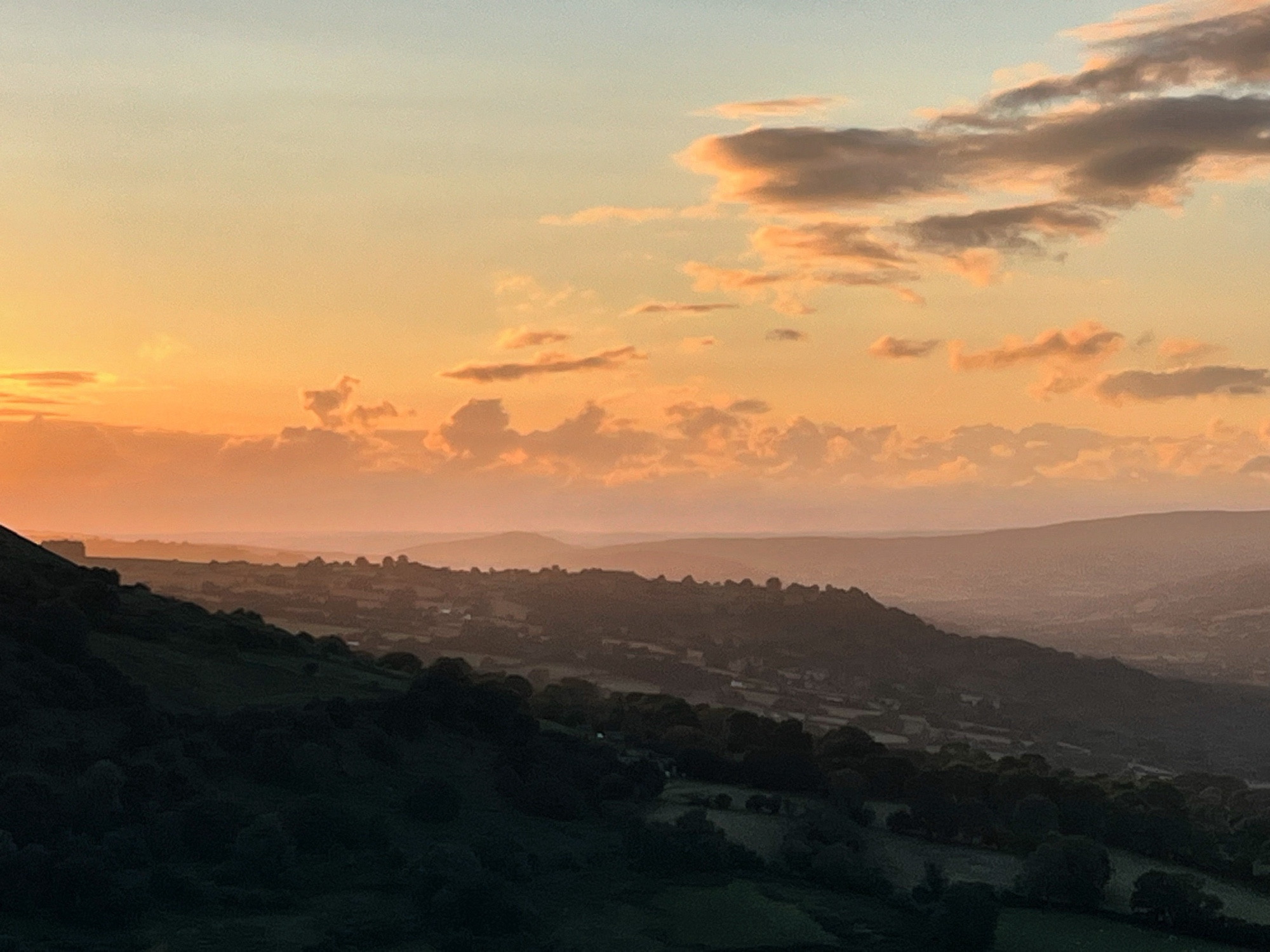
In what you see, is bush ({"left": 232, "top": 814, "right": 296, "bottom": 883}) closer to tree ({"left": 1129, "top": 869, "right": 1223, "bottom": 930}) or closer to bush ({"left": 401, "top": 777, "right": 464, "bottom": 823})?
bush ({"left": 401, "top": 777, "right": 464, "bottom": 823})

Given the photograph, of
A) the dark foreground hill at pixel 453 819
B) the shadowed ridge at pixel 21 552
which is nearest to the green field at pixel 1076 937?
the dark foreground hill at pixel 453 819

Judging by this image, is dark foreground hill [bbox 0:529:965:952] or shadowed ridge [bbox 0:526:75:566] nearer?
dark foreground hill [bbox 0:529:965:952]

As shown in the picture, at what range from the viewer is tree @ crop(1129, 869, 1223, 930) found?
3745 inches

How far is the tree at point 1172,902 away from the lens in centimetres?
9512

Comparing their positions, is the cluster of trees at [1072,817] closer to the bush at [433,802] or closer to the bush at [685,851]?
the bush at [685,851]

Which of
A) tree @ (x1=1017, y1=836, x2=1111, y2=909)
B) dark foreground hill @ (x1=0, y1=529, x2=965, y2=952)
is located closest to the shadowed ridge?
dark foreground hill @ (x1=0, y1=529, x2=965, y2=952)

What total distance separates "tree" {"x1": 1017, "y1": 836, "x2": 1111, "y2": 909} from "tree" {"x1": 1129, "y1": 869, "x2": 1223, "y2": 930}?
2.36 m

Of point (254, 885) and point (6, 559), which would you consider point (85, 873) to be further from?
point (6, 559)

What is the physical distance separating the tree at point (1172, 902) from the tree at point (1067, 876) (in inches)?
93.0

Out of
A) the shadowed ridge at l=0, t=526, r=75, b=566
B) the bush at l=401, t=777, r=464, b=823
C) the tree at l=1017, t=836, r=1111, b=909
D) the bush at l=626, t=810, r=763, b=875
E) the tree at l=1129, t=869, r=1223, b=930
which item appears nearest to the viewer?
the tree at l=1129, t=869, r=1223, b=930

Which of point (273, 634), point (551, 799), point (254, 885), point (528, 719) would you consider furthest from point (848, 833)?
point (273, 634)

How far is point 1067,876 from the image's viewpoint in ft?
326

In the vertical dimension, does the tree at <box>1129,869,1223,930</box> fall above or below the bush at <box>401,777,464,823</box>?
below

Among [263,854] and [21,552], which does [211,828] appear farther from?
[21,552]
